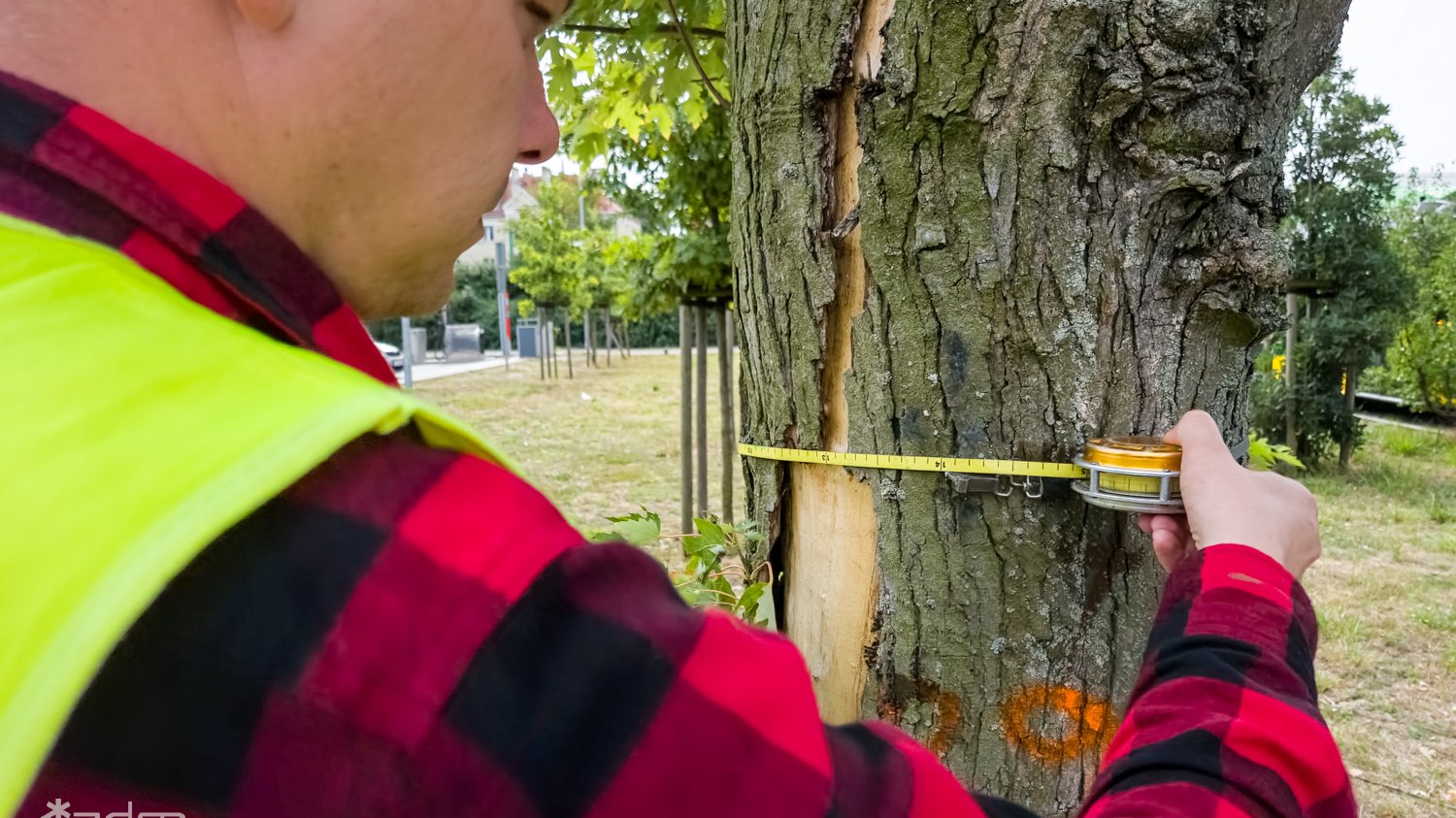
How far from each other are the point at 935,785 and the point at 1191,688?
38cm

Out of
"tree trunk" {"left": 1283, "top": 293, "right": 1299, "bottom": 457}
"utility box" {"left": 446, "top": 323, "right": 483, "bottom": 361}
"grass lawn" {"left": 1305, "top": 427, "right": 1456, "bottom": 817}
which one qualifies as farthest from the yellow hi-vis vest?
"utility box" {"left": 446, "top": 323, "right": 483, "bottom": 361}

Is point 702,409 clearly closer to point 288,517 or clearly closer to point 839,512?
point 839,512

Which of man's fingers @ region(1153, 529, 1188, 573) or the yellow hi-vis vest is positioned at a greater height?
the yellow hi-vis vest

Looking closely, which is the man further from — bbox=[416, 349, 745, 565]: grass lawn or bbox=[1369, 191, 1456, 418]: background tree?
bbox=[1369, 191, 1456, 418]: background tree

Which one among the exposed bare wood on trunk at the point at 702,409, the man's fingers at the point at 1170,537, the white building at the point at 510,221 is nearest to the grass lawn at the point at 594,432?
the exposed bare wood on trunk at the point at 702,409

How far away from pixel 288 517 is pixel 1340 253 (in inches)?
409

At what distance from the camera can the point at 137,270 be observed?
512mm

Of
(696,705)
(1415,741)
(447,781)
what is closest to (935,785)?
(696,705)

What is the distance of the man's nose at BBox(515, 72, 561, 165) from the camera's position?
77 centimetres

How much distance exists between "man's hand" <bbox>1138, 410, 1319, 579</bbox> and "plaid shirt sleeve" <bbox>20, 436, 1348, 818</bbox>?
2.36 feet

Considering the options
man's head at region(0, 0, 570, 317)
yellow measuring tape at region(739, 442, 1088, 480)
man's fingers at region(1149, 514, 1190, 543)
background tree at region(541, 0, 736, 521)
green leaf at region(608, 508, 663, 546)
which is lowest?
green leaf at region(608, 508, 663, 546)

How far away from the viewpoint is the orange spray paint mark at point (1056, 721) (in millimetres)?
1525

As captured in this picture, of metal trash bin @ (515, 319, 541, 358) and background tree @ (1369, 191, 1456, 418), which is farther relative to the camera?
metal trash bin @ (515, 319, 541, 358)

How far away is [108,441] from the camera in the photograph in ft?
1.40
